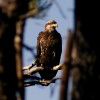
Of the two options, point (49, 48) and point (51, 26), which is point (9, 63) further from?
point (51, 26)

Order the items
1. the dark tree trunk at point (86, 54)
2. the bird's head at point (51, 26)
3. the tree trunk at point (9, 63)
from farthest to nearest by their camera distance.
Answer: the bird's head at point (51, 26) → the tree trunk at point (9, 63) → the dark tree trunk at point (86, 54)

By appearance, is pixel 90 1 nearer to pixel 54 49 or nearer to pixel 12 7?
pixel 12 7

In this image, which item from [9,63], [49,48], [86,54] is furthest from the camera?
[49,48]

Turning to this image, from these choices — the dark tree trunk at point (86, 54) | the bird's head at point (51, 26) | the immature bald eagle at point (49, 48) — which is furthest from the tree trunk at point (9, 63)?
the bird's head at point (51, 26)

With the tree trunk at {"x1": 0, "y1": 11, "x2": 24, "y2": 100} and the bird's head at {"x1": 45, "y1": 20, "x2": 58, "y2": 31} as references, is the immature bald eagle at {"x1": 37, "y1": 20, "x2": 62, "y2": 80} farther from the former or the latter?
the tree trunk at {"x1": 0, "y1": 11, "x2": 24, "y2": 100}

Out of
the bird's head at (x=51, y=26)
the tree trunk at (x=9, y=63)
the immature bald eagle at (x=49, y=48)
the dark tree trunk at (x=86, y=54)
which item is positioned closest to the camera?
the dark tree trunk at (x=86, y=54)

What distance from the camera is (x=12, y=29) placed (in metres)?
2.49

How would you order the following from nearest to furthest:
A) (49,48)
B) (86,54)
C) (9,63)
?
(86,54) → (9,63) → (49,48)

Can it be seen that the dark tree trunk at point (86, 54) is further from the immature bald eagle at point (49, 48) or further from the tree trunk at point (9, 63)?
the immature bald eagle at point (49, 48)

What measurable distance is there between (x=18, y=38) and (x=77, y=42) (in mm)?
348

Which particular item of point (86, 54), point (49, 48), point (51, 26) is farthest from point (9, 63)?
point (51, 26)

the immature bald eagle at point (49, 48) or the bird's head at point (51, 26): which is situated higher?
the bird's head at point (51, 26)

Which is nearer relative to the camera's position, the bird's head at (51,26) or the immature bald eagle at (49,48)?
the immature bald eagle at (49,48)

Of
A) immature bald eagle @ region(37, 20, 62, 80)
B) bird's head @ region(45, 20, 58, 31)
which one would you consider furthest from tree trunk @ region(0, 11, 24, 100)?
bird's head @ region(45, 20, 58, 31)
